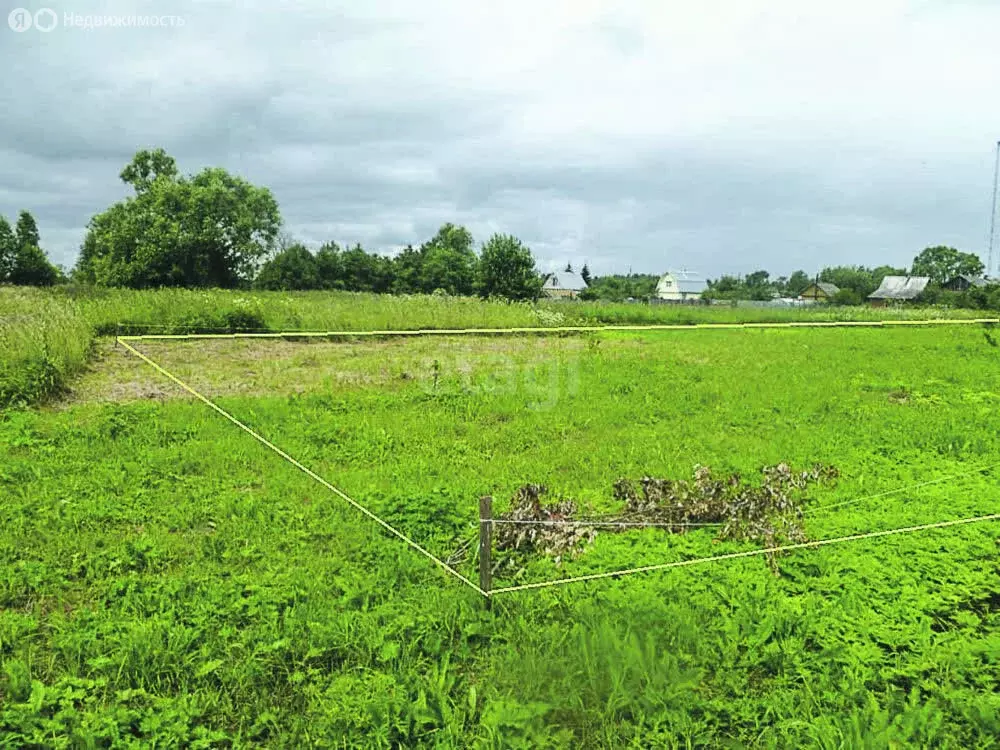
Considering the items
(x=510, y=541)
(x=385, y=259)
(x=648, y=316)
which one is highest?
(x=385, y=259)

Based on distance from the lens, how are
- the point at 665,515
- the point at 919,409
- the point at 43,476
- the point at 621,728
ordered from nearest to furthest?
the point at 621,728 → the point at 665,515 → the point at 43,476 → the point at 919,409

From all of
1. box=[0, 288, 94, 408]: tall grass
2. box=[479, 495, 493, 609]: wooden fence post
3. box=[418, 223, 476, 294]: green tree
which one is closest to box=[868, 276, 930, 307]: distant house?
box=[418, 223, 476, 294]: green tree

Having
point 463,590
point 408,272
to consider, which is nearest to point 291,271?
point 408,272

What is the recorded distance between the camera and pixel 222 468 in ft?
17.2

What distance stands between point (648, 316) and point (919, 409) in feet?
38.1

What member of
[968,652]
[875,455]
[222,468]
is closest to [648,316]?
[875,455]

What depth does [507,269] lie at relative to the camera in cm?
3312

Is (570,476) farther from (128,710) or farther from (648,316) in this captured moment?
(648,316)

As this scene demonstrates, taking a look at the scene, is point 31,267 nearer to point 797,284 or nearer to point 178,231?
point 178,231

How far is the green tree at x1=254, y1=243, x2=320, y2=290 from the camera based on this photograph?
32062mm

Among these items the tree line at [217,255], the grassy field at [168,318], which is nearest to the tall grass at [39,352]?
the grassy field at [168,318]

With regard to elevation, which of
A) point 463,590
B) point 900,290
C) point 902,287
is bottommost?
point 463,590

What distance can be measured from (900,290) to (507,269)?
1770cm

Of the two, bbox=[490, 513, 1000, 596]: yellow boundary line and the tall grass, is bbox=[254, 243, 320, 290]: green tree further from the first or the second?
bbox=[490, 513, 1000, 596]: yellow boundary line
